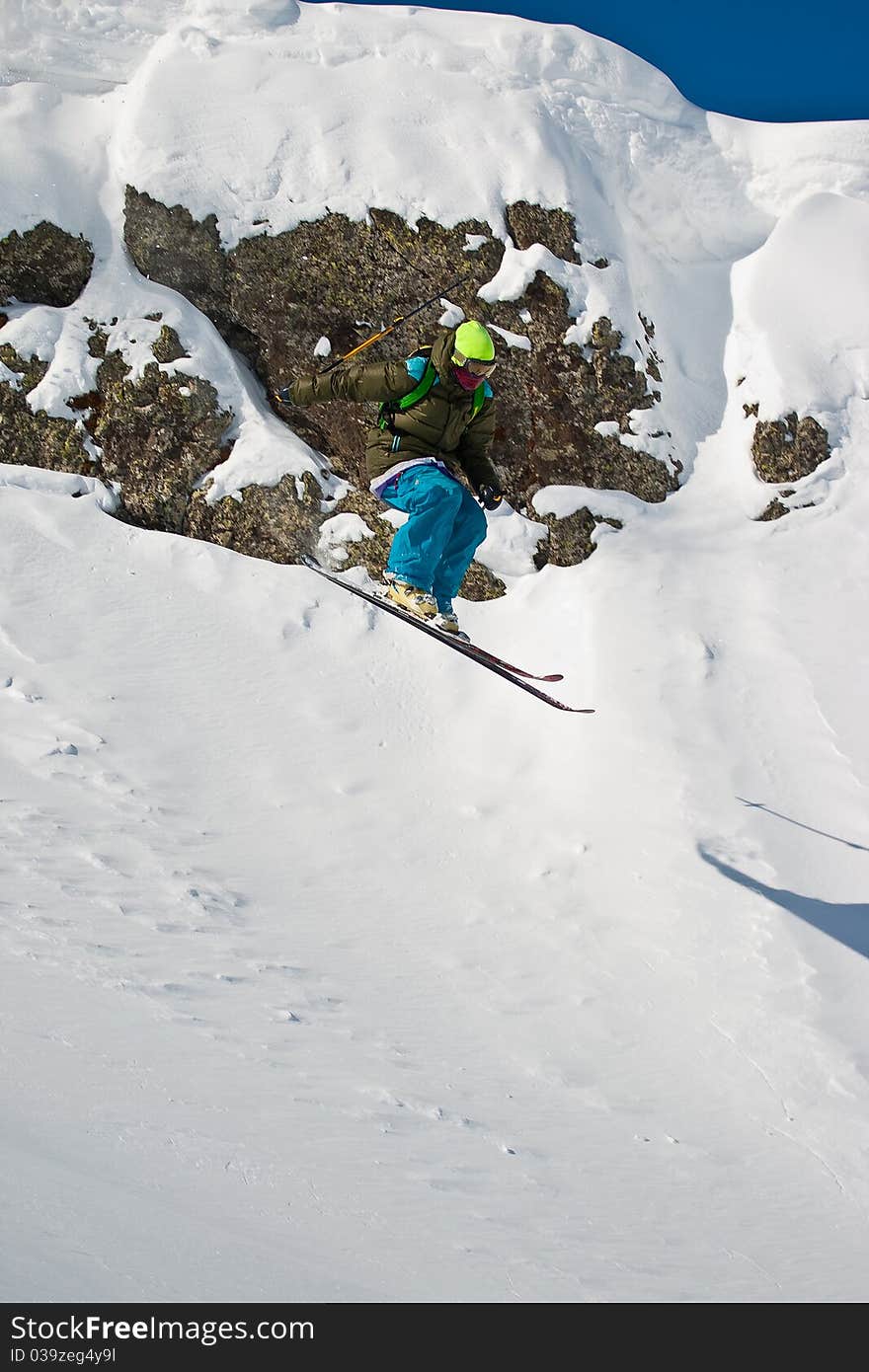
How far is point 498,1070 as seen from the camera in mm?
5012

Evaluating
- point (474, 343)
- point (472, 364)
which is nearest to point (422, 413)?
point (472, 364)

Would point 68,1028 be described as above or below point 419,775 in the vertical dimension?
above

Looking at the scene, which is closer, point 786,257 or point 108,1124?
point 108,1124

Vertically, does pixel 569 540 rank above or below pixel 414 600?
below

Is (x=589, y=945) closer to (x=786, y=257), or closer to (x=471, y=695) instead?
(x=471, y=695)

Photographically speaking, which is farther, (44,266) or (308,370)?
(308,370)

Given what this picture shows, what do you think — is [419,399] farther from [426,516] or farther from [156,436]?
[156,436]

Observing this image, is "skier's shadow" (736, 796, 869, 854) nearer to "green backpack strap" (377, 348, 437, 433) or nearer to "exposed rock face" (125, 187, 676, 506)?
"green backpack strap" (377, 348, 437, 433)

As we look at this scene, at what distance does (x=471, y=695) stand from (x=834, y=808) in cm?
318

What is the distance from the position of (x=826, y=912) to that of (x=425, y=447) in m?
4.06

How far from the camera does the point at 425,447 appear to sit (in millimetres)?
7117

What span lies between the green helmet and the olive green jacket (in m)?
0.12

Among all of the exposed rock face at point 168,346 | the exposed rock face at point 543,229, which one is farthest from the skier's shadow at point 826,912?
the exposed rock face at point 168,346
